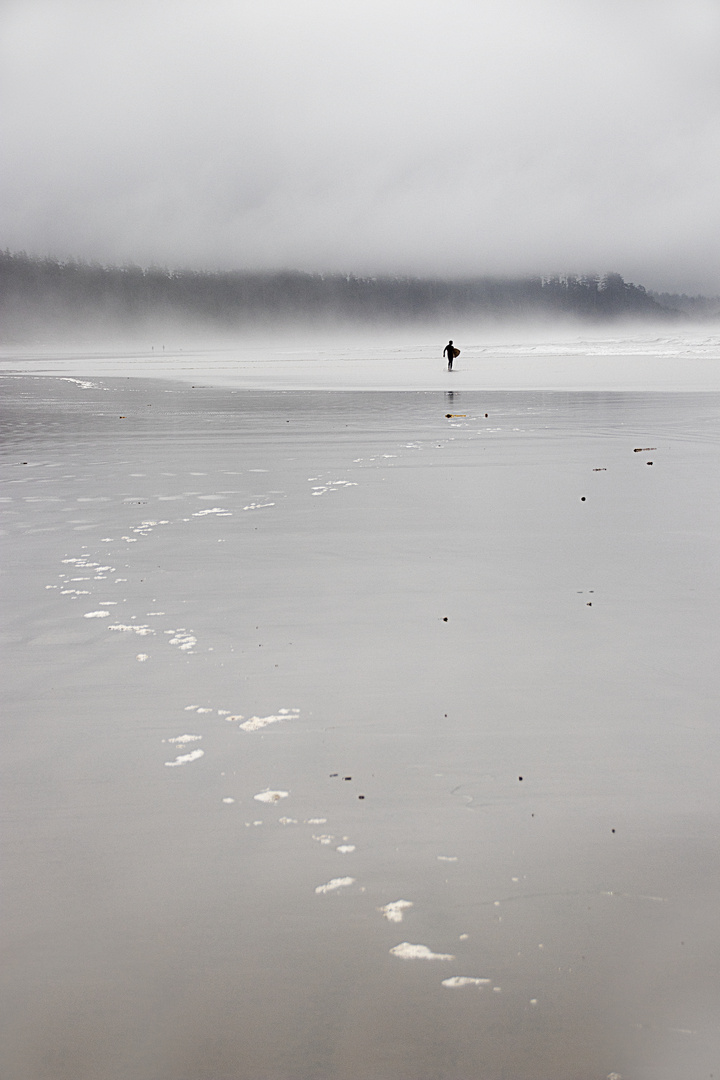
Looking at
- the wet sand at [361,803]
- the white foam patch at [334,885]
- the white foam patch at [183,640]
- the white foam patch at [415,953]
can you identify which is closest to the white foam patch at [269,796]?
the wet sand at [361,803]

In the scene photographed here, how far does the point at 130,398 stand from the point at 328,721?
104 ft

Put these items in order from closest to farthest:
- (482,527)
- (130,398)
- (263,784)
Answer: (263,784)
(482,527)
(130,398)

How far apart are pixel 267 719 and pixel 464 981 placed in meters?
2.07

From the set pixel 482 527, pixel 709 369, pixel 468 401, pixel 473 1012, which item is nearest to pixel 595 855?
pixel 473 1012

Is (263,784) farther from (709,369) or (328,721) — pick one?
(709,369)

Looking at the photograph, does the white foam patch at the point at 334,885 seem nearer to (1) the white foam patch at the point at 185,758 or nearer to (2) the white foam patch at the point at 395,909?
(2) the white foam patch at the point at 395,909

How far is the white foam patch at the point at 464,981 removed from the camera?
2742mm

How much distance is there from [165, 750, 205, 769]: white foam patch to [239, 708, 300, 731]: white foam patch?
0.31 meters

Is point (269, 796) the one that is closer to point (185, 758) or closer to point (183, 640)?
point (185, 758)

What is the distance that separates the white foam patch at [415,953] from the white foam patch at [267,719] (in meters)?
1.77

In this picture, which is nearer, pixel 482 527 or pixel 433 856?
pixel 433 856

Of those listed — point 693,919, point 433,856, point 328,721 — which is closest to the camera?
point 693,919

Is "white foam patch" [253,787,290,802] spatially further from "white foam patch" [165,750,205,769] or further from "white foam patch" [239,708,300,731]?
"white foam patch" [239,708,300,731]

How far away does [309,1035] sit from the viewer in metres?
2.56
